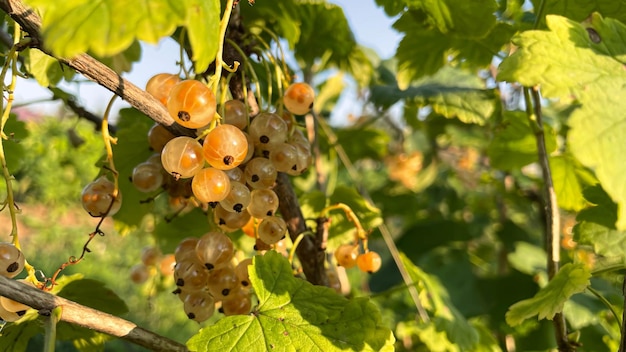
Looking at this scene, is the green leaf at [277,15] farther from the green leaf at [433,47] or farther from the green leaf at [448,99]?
the green leaf at [448,99]

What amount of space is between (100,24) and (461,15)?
65cm

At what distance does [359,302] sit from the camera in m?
0.70

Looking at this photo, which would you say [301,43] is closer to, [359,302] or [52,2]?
[359,302]

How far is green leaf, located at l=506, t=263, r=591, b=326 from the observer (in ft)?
2.18

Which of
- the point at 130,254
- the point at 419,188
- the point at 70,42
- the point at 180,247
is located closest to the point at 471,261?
the point at 419,188

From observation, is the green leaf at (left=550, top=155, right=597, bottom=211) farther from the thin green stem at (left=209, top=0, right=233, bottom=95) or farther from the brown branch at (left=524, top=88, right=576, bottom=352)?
the thin green stem at (left=209, top=0, right=233, bottom=95)

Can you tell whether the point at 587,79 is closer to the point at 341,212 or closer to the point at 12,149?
the point at 341,212

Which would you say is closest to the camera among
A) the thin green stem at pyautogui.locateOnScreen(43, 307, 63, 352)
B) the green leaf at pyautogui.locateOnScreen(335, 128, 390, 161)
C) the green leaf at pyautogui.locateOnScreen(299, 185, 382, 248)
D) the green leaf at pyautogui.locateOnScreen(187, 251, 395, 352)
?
the thin green stem at pyautogui.locateOnScreen(43, 307, 63, 352)

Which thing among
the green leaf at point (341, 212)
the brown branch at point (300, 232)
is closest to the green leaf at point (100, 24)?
the brown branch at point (300, 232)

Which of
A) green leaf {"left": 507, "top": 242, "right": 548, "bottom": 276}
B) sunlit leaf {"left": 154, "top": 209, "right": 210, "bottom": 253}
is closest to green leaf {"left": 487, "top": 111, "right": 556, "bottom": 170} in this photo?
green leaf {"left": 507, "top": 242, "right": 548, "bottom": 276}

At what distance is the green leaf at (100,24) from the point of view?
380 mm

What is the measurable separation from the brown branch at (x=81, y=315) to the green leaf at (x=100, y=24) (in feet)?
Result: 0.86

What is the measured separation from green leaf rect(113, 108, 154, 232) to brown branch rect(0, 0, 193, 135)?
10.2 inches

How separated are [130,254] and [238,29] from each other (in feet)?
12.3
